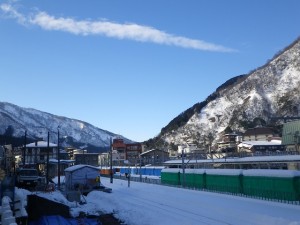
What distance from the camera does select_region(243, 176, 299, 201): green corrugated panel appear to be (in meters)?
27.2

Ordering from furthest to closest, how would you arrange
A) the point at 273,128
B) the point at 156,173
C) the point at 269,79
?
1. the point at 269,79
2. the point at 273,128
3. the point at 156,173

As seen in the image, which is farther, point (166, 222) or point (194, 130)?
point (194, 130)

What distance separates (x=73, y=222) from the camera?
26.6 metres

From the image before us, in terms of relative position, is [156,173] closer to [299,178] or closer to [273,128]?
[299,178]

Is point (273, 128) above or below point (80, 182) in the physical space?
above

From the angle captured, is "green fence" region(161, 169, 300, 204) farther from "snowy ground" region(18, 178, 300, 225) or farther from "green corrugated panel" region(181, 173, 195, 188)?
"snowy ground" region(18, 178, 300, 225)

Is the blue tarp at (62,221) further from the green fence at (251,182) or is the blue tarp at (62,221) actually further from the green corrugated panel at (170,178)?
the green corrugated panel at (170,178)

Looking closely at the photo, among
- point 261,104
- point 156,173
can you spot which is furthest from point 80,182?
point 261,104

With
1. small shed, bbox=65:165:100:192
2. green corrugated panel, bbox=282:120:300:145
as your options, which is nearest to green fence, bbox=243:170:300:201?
small shed, bbox=65:165:100:192

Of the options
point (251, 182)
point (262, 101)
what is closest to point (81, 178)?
point (251, 182)

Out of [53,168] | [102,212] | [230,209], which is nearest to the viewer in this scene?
[230,209]

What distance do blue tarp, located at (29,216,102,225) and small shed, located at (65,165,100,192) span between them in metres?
15.0

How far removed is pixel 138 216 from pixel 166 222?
3625 millimetres

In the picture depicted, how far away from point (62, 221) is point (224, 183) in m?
15.9
